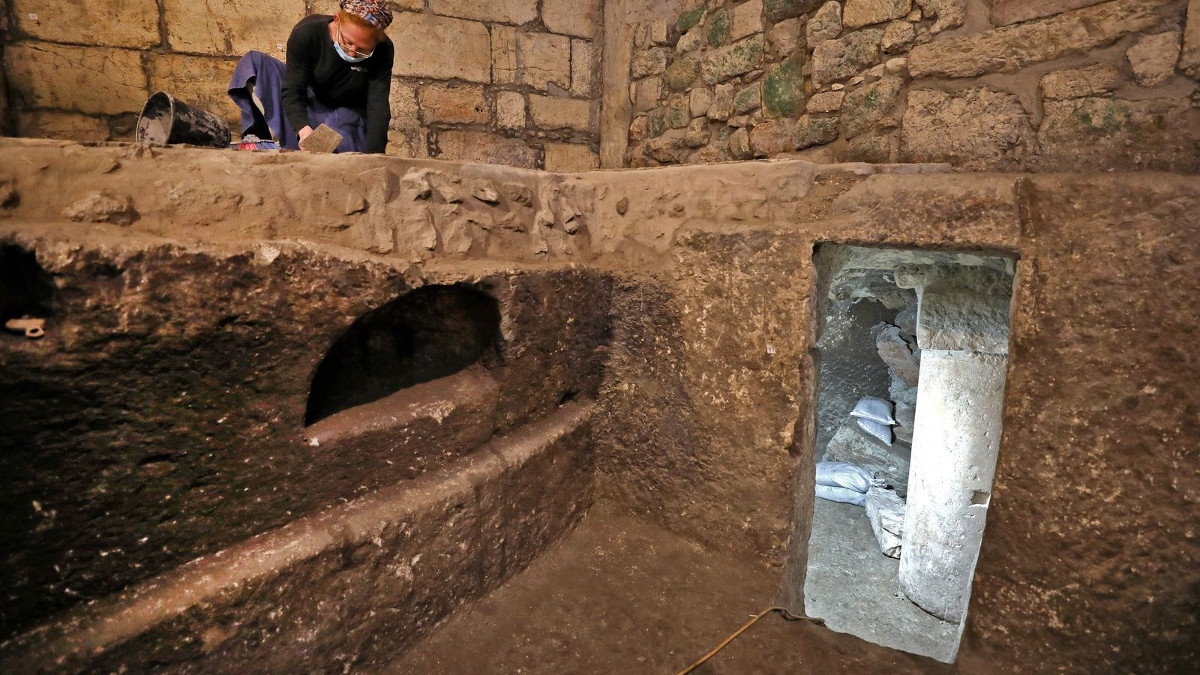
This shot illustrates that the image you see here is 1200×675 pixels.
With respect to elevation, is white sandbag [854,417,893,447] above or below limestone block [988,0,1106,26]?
below

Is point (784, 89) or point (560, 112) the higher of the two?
point (560, 112)

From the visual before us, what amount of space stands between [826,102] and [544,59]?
2.16 metres

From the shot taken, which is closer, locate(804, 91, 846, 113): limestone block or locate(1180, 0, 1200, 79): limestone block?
locate(1180, 0, 1200, 79): limestone block

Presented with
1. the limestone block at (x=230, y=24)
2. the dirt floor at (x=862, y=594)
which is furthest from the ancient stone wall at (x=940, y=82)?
the limestone block at (x=230, y=24)

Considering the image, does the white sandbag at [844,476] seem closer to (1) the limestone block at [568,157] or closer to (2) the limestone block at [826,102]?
(1) the limestone block at [568,157]

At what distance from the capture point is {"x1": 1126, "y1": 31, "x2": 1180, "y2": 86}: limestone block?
1.61 meters

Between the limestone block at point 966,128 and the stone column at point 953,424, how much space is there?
1092 millimetres

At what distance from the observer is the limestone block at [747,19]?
2.88 metres

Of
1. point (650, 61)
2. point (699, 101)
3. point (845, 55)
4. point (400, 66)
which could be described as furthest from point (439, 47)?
point (845, 55)

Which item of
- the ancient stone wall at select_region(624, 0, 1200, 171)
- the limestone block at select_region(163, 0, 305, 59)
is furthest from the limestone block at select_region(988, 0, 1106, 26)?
the limestone block at select_region(163, 0, 305, 59)

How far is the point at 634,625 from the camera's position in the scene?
1723mm

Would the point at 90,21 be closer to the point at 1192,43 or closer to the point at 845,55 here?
the point at 845,55

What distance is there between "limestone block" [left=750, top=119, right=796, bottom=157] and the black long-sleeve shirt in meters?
1.79

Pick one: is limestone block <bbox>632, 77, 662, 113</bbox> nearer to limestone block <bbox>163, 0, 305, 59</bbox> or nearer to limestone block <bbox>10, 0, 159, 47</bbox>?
limestone block <bbox>163, 0, 305, 59</bbox>
